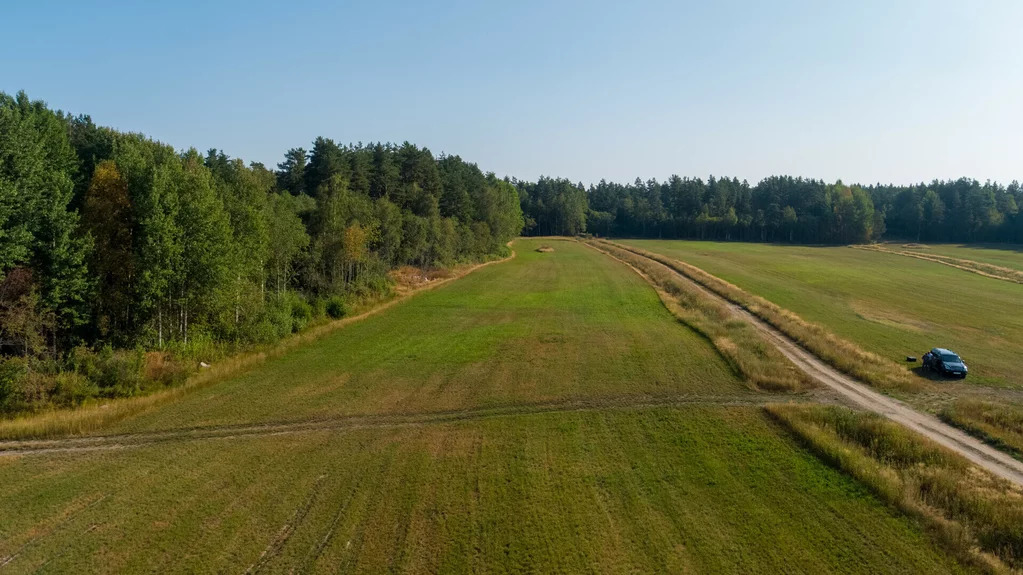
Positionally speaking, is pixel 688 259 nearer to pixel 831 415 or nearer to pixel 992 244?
pixel 831 415

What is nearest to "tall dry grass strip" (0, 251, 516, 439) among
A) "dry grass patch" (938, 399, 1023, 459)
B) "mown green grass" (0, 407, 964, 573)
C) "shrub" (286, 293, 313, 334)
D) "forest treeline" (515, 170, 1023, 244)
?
"shrub" (286, 293, 313, 334)

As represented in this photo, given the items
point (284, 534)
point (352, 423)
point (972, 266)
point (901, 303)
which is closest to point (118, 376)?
point (352, 423)

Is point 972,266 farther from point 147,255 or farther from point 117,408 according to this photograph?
point 117,408

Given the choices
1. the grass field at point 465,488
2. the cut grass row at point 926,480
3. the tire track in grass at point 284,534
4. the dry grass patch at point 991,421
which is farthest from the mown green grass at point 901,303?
the tire track in grass at point 284,534

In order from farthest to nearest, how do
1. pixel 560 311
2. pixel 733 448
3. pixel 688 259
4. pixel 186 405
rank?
pixel 688 259 → pixel 560 311 → pixel 186 405 → pixel 733 448

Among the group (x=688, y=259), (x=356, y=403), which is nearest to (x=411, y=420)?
(x=356, y=403)

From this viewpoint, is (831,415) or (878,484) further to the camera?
(831,415)
